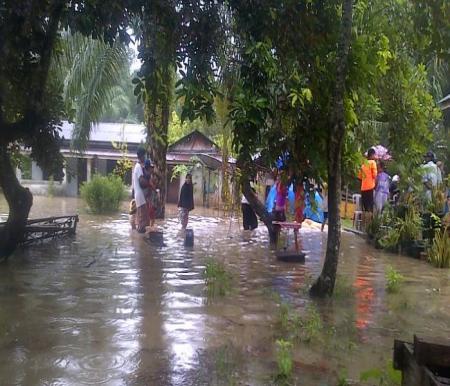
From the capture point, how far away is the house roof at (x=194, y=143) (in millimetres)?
24723

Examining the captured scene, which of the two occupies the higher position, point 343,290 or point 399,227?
point 399,227

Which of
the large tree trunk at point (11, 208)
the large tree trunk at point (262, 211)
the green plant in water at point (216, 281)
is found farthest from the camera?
the large tree trunk at point (262, 211)

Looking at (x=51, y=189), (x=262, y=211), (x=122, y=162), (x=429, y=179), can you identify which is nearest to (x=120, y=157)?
(x=122, y=162)

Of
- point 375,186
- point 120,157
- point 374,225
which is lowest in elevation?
point 374,225

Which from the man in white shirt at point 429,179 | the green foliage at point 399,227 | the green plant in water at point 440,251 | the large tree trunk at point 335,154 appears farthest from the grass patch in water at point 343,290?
the man in white shirt at point 429,179

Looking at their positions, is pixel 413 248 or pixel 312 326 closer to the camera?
pixel 312 326

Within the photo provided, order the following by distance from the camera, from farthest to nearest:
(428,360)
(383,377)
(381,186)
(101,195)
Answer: (101,195) < (381,186) < (383,377) < (428,360)

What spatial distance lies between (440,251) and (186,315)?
5472 mm

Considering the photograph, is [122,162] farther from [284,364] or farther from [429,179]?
[284,364]

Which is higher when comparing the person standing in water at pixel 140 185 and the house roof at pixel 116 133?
the house roof at pixel 116 133

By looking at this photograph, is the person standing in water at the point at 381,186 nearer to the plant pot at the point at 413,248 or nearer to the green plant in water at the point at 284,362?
the plant pot at the point at 413,248

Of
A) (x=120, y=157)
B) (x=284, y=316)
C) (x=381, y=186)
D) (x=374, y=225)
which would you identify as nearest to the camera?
(x=284, y=316)

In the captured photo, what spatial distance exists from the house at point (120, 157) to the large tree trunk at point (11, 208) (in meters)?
12.6

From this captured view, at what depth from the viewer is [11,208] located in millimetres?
9625
